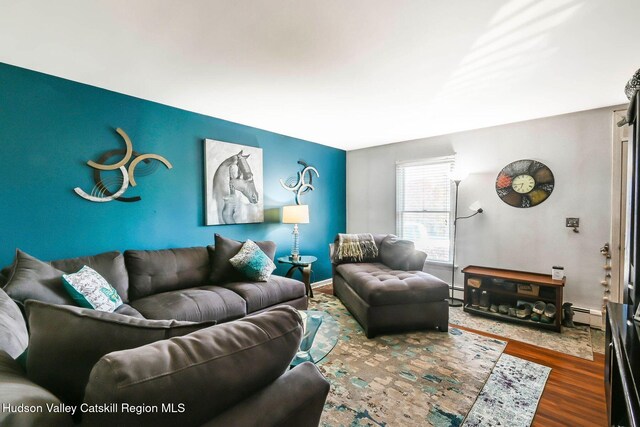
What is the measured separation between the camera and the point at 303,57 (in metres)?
2.04

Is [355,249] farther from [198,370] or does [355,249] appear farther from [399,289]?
[198,370]

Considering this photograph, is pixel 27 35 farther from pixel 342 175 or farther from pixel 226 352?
pixel 342 175

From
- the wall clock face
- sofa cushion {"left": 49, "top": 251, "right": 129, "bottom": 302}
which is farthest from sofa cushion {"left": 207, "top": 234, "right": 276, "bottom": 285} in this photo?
the wall clock face

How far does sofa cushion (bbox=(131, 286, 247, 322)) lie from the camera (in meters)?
2.21

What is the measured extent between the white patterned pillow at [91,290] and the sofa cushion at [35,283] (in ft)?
0.17

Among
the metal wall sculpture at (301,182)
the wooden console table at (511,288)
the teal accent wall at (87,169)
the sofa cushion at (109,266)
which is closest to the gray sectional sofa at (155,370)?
the sofa cushion at (109,266)

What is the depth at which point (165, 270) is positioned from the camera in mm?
2699

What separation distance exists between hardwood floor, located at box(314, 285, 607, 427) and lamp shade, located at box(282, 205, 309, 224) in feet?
8.67

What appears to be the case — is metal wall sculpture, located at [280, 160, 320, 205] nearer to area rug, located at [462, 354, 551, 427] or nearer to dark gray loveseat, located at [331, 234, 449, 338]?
dark gray loveseat, located at [331, 234, 449, 338]

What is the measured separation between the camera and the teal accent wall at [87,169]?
87.3 inches

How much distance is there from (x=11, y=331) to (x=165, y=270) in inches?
66.4

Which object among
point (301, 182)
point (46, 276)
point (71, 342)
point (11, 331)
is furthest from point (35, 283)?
point (301, 182)

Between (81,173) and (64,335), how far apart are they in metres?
2.36

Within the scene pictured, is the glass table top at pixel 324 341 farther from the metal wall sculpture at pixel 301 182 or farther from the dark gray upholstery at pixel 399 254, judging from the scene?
the metal wall sculpture at pixel 301 182
